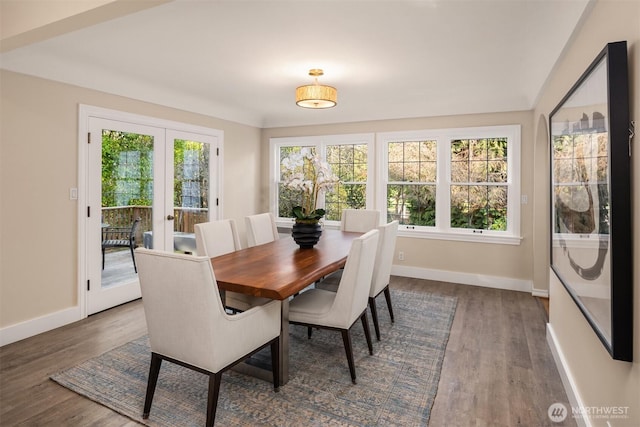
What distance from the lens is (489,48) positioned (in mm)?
2875

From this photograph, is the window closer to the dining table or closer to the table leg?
the dining table

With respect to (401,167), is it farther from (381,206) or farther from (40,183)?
(40,183)

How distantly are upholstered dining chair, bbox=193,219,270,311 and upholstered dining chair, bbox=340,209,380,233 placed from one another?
154 cm

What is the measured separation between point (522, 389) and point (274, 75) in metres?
3.32

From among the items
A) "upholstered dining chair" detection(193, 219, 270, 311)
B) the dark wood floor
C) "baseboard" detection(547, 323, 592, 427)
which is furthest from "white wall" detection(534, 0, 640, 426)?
"upholstered dining chair" detection(193, 219, 270, 311)

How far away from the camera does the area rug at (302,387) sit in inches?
78.8

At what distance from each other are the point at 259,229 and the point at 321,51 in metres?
1.82

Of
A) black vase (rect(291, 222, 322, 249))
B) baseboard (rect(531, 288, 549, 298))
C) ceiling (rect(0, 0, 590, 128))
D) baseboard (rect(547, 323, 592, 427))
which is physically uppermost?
ceiling (rect(0, 0, 590, 128))

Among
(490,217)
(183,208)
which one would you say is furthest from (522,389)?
(183,208)

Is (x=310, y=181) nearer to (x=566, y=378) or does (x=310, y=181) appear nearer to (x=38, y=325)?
(x=566, y=378)

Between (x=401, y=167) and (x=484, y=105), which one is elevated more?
(x=484, y=105)

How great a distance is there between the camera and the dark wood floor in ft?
6.63

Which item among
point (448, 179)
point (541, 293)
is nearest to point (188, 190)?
point (448, 179)

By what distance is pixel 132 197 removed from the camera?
3930mm
